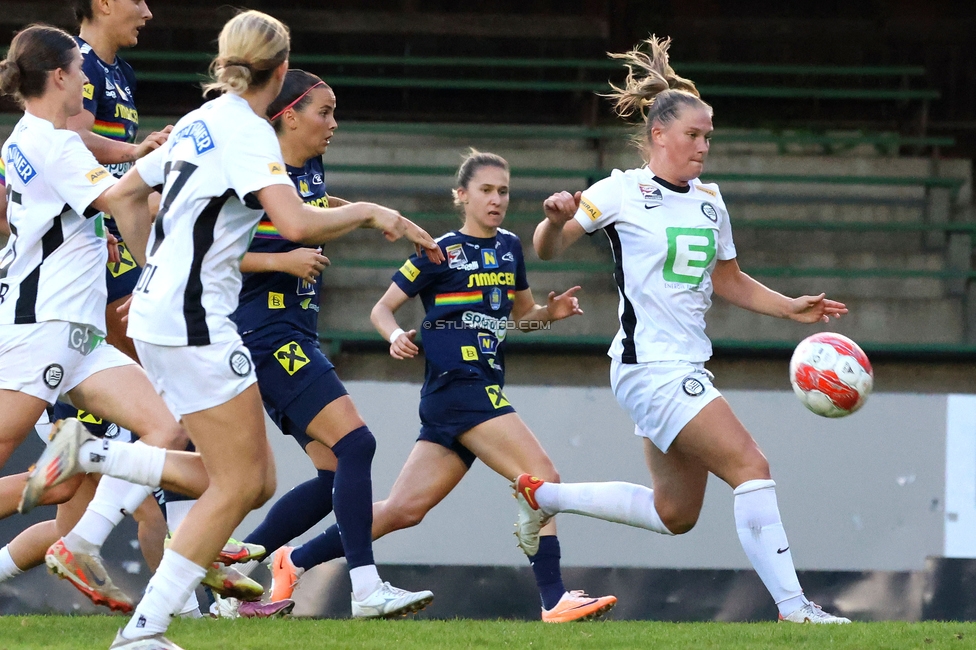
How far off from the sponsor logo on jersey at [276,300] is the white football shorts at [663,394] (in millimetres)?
1316

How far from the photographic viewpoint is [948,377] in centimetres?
877

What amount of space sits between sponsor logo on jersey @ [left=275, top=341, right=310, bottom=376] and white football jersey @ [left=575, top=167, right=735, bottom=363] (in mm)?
1178

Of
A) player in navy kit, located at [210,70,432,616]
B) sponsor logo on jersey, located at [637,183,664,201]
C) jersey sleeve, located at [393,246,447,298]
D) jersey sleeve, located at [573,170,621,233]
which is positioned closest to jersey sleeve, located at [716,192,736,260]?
sponsor logo on jersey, located at [637,183,664,201]

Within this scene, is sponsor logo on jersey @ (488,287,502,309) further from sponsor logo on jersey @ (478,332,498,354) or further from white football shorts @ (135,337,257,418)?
white football shorts @ (135,337,257,418)

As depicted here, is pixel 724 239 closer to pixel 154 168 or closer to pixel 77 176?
pixel 154 168

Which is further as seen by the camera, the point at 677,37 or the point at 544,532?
the point at 677,37

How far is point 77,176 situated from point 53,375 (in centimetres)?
67

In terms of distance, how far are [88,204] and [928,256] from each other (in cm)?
776

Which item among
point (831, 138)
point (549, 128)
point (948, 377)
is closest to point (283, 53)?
point (948, 377)

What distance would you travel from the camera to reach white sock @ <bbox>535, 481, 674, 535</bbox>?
4.75m

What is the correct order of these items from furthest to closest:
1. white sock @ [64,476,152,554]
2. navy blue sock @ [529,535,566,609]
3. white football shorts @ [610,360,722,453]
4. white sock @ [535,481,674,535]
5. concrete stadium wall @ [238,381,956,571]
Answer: concrete stadium wall @ [238,381,956,571]
navy blue sock @ [529,535,566,609]
white sock @ [535,481,674,535]
white football shorts @ [610,360,722,453]
white sock @ [64,476,152,554]

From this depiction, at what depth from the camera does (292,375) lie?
4508mm

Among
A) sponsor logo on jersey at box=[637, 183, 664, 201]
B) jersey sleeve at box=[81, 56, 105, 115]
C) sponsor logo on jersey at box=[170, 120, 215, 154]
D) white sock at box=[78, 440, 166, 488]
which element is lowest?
white sock at box=[78, 440, 166, 488]

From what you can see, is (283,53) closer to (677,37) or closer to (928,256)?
(928,256)
